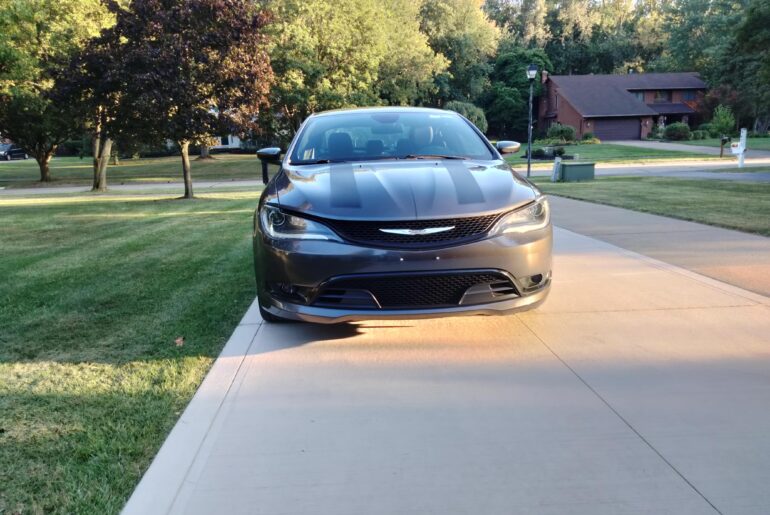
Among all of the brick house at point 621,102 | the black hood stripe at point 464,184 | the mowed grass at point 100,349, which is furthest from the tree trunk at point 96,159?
the brick house at point 621,102

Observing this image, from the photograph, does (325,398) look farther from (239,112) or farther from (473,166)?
(239,112)

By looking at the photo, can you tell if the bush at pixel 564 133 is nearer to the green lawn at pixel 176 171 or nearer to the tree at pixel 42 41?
the green lawn at pixel 176 171

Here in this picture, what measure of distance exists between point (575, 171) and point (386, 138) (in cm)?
1478

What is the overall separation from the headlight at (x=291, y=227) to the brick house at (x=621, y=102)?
53228 millimetres

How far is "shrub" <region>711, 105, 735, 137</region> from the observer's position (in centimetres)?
4894

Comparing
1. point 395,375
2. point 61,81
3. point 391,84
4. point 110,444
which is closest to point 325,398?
point 395,375

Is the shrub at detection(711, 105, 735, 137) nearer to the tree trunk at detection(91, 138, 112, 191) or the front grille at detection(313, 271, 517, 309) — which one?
the tree trunk at detection(91, 138, 112, 191)

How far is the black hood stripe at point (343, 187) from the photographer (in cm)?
378

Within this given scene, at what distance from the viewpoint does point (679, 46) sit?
63938mm

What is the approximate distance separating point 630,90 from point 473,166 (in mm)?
59803

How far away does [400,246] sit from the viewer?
3635 millimetres

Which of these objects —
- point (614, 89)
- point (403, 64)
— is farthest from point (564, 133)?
point (403, 64)

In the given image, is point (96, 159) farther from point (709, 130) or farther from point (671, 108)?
point (671, 108)

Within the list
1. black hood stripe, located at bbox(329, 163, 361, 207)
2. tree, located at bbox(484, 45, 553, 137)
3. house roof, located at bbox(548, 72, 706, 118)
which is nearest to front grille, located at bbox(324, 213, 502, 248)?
black hood stripe, located at bbox(329, 163, 361, 207)
